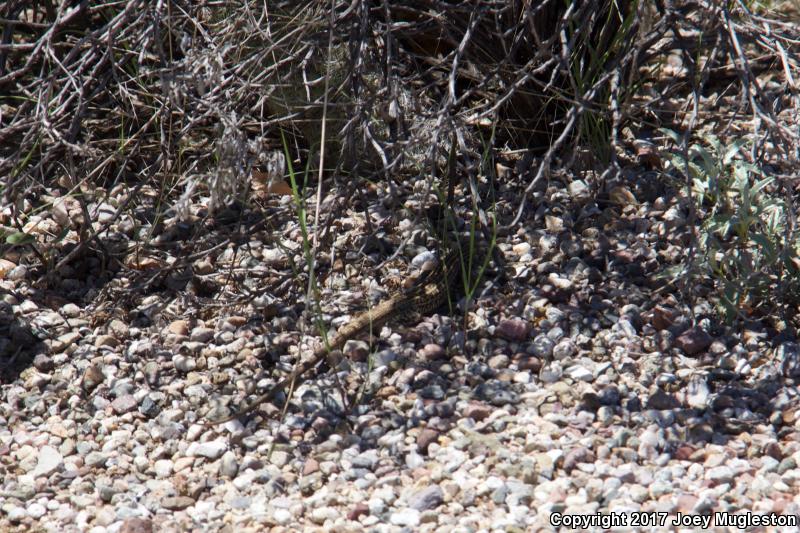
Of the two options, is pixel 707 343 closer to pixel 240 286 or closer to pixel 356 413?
pixel 356 413

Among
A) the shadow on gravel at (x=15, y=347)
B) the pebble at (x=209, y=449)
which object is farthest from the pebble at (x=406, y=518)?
the shadow on gravel at (x=15, y=347)

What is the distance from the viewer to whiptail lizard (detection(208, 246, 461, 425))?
114 inches

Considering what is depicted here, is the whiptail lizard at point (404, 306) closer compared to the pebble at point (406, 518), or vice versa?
the pebble at point (406, 518)

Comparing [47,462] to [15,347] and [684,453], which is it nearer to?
[15,347]

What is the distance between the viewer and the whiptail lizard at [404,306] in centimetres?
290

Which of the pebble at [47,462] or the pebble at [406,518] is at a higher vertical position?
the pebble at [47,462]

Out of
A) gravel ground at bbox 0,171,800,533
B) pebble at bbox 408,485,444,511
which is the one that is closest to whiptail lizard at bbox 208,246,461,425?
gravel ground at bbox 0,171,800,533

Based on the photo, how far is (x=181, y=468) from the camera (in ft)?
8.43

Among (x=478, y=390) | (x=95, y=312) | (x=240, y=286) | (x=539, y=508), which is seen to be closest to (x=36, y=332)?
→ (x=95, y=312)

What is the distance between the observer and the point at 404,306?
3.10 metres

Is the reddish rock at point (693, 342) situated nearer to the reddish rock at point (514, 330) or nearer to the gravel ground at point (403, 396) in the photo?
the gravel ground at point (403, 396)

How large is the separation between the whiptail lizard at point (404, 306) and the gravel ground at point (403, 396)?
0.14ft

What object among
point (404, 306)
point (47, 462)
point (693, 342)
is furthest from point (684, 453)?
point (47, 462)

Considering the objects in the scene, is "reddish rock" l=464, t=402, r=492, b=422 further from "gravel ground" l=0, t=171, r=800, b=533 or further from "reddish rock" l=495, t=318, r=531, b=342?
"reddish rock" l=495, t=318, r=531, b=342
